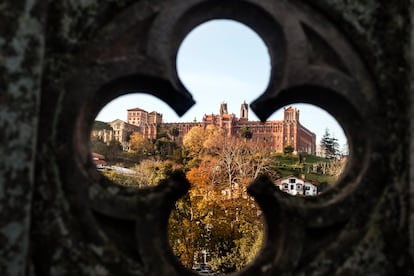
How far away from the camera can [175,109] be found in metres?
2.86

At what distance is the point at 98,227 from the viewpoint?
7.82 ft

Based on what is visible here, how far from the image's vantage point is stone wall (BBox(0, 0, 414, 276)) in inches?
90.0

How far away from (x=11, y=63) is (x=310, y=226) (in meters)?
1.75

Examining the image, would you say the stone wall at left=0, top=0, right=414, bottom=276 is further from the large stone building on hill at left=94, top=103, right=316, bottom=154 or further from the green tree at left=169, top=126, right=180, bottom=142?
the large stone building on hill at left=94, top=103, right=316, bottom=154

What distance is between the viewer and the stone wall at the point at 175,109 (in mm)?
2285

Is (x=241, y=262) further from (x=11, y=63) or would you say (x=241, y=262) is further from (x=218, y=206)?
(x=11, y=63)

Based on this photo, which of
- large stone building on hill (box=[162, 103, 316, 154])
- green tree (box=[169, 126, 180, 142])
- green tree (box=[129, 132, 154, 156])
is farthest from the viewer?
large stone building on hill (box=[162, 103, 316, 154])

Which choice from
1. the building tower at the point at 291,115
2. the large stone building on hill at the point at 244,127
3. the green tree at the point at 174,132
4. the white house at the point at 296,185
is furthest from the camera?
the building tower at the point at 291,115

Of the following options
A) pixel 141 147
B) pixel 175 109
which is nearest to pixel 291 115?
pixel 141 147

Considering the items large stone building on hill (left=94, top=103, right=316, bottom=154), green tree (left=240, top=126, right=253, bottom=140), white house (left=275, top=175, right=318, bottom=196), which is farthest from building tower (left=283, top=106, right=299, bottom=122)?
white house (left=275, top=175, right=318, bottom=196)

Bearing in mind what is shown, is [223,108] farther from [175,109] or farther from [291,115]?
[175,109]

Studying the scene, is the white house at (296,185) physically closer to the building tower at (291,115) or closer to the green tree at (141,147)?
the green tree at (141,147)

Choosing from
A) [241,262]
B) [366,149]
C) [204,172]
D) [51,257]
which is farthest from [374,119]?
[204,172]

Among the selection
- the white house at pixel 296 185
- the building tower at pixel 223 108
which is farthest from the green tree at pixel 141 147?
the building tower at pixel 223 108
